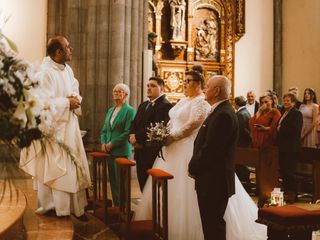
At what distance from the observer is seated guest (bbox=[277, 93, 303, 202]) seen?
25.3 feet

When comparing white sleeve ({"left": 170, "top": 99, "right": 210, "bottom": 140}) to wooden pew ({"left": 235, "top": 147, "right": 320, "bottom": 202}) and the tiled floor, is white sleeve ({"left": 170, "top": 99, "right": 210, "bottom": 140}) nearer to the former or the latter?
the tiled floor

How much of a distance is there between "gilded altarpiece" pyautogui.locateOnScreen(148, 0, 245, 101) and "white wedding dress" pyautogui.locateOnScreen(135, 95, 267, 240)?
7.79 meters

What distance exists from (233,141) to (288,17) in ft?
36.8

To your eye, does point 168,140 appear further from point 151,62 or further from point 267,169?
point 151,62

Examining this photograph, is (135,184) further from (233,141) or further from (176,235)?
(233,141)

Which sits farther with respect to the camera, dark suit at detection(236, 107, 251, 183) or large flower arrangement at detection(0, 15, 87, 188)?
dark suit at detection(236, 107, 251, 183)

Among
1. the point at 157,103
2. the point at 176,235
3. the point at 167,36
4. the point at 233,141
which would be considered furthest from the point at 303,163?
the point at 167,36

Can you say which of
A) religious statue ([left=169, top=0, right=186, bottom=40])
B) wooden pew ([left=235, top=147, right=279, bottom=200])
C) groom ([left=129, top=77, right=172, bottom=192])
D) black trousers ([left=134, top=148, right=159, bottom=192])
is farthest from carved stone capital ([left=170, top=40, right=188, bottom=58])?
black trousers ([left=134, top=148, right=159, bottom=192])

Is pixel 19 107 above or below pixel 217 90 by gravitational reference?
below

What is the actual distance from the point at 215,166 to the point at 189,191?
1101 millimetres

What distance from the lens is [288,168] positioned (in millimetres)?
7828

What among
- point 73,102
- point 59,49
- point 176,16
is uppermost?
point 176,16

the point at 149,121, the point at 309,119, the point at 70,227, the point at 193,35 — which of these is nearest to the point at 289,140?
the point at 309,119

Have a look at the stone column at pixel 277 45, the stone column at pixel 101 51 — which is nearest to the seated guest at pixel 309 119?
the stone column at pixel 101 51
